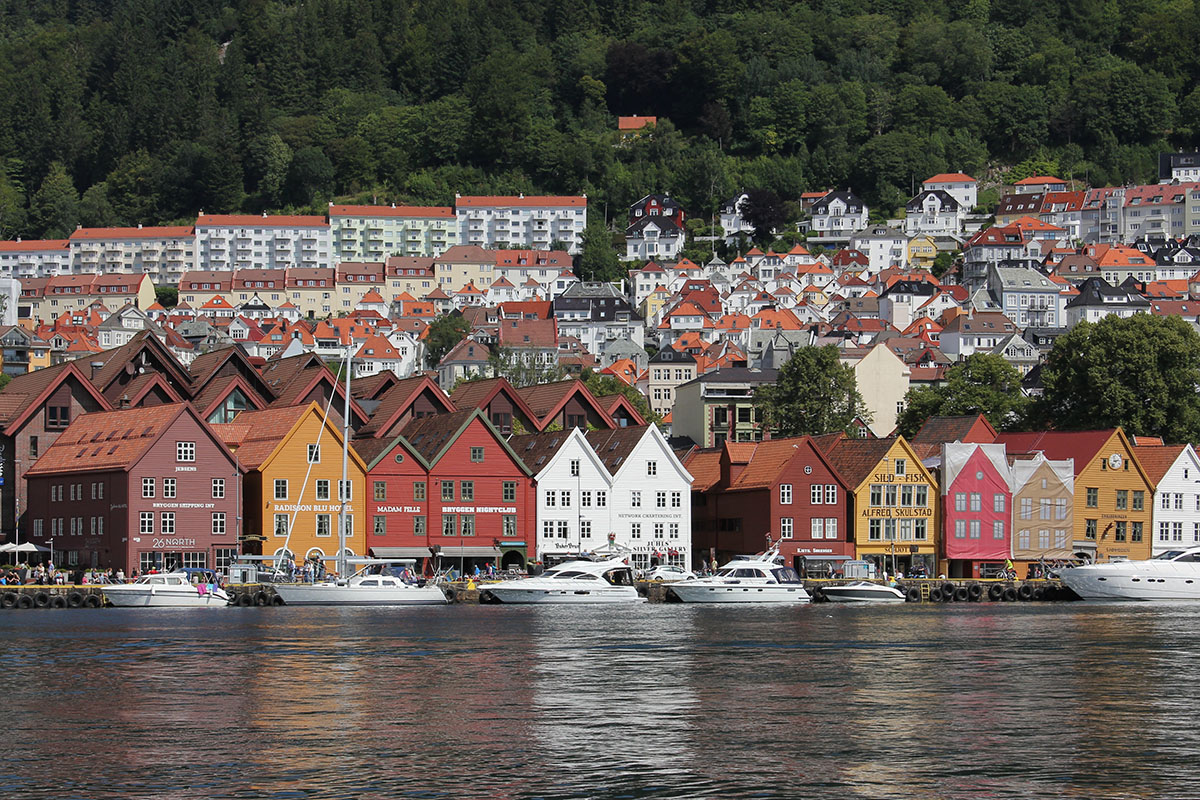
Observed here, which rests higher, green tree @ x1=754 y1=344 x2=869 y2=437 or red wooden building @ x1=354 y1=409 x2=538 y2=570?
green tree @ x1=754 y1=344 x2=869 y2=437

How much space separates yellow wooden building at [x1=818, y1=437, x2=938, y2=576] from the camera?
97625 mm

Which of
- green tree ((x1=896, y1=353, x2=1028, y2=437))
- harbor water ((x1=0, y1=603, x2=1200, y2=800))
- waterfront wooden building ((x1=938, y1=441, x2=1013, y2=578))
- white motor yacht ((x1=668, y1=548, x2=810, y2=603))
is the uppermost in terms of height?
green tree ((x1=896, y1=353, x2=1028, y2=437))

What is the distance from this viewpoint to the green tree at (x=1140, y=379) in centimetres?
11338

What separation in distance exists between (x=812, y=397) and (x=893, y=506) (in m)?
32.1

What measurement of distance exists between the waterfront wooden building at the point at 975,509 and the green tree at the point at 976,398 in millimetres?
21231

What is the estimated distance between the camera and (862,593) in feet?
279

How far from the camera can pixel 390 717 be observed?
4025 cm

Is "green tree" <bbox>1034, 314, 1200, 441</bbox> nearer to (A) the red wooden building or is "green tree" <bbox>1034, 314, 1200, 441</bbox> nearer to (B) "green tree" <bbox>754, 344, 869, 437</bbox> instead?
(B) "green tree" <bbox>754, 344, 869, 437</bbox>

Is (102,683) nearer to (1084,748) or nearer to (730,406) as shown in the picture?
(1084,748)

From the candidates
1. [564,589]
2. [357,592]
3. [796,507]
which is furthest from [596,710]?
[796,507]

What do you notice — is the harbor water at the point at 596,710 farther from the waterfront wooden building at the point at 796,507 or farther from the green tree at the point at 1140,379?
the green tree at the point at 1140,379

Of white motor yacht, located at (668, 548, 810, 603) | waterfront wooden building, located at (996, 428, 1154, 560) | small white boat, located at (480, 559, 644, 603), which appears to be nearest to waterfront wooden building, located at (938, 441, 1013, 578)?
waterfront wooden building, located at (996, 428, 1154, 560)


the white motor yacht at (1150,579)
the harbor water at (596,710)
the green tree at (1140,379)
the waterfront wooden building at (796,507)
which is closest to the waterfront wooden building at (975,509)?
the waterfront wooden building at (796,507)

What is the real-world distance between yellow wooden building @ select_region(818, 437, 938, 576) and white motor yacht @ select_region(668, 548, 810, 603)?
15.3 metres
